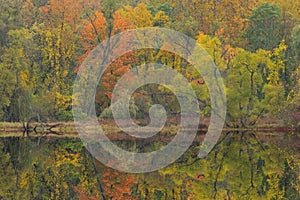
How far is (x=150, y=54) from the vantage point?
39062 millimetres

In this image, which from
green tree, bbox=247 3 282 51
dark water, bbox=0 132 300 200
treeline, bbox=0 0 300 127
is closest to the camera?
dark water, bbox=0 132 300 200

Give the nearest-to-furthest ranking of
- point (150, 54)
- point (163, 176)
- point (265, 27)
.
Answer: point (163, 176) → point (150, 54) → point (265, 27)

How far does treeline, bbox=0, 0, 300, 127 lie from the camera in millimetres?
33719

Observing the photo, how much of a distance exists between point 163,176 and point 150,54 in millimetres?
20559

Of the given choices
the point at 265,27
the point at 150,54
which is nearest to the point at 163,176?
the point at 150,54

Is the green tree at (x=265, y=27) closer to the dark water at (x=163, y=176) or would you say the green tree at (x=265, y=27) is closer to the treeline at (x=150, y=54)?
the treeline at (x=150, y=54)

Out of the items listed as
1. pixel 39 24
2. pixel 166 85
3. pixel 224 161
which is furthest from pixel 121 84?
pixel 224 161

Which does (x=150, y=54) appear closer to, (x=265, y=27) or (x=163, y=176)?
(x=265, y=27)

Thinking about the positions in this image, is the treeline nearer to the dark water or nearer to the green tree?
the green tree

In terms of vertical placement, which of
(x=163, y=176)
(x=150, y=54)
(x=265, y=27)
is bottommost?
(x=163, y=176)

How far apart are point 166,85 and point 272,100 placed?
6.65 m

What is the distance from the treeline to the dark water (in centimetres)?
790

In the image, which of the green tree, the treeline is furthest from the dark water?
the green tree

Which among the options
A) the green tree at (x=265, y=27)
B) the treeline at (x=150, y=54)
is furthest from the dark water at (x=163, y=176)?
the green tree at (x=265, y=27)
